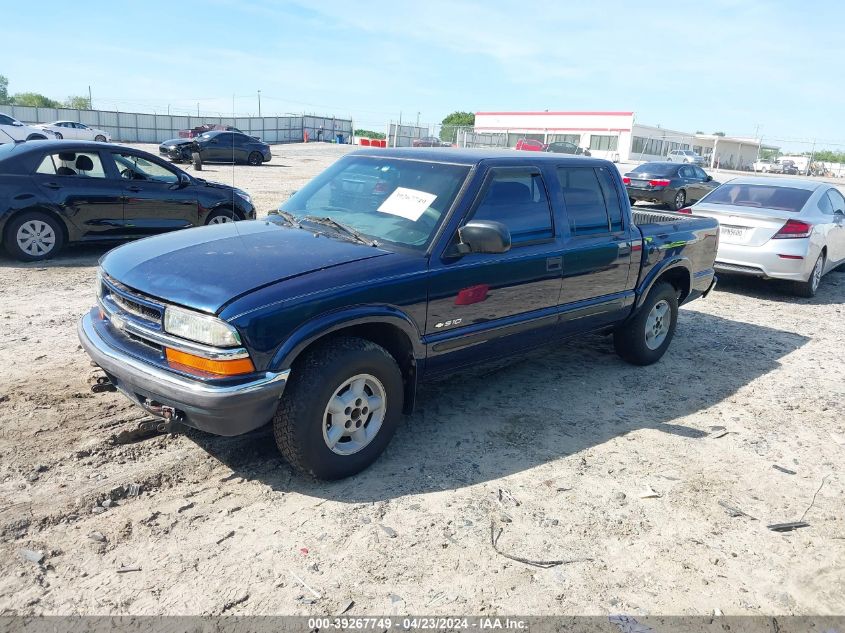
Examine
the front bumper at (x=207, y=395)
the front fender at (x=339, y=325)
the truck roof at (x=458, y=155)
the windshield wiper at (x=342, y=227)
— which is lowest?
the front bumper at (x=207, y=395)

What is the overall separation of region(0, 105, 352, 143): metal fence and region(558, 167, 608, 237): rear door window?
46.8 meters

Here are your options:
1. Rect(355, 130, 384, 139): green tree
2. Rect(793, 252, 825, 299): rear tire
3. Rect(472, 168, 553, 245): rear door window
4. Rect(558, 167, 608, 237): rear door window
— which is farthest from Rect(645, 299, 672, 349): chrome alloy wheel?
Rect(355, 130, 384, 139): green tree

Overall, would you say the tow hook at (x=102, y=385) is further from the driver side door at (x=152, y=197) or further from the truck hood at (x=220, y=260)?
the driver side door at (x=152, y=197)

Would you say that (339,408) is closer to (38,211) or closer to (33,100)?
(38,211)

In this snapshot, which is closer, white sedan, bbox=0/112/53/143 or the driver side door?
the driver side door

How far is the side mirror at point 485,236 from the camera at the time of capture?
383 cm

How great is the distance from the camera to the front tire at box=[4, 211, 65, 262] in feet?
26.6

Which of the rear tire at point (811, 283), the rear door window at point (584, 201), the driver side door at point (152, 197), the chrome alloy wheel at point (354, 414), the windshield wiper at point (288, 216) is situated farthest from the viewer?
the rear tire at point (811, 283)

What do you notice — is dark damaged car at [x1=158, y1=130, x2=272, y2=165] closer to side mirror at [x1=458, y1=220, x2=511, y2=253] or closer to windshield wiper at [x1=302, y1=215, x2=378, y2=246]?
windshield wiper at [x1=302, y1=215, x2=378, y2=246]

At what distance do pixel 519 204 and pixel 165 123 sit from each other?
48957 mm

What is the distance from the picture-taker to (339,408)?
356 centimetres

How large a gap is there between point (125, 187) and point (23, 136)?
21391 mm

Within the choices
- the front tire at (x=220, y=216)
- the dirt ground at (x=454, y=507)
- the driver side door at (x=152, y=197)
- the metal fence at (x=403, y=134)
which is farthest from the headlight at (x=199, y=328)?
the metal fence at (x=403, y=134)

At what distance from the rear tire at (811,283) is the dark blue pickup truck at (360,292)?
530cm
